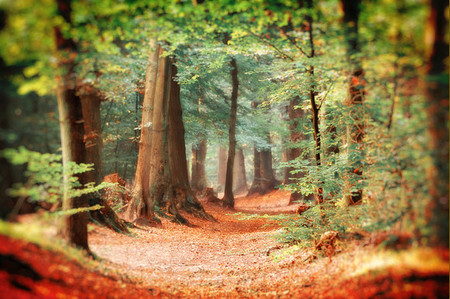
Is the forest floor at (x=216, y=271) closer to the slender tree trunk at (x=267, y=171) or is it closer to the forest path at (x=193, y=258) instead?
the forest path at (x=193, y=258)

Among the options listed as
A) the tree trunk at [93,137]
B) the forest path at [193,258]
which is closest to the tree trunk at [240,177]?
the forest path at [193,258]

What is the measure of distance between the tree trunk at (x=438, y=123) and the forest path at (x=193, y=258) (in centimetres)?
313

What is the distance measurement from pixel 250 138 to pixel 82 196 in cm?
1741

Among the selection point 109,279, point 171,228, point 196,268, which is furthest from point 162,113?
point 109,279

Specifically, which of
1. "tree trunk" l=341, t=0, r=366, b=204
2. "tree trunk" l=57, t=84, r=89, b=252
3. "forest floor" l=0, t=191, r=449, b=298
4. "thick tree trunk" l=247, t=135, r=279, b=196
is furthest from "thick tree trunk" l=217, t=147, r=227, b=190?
"tree trunk" l=57, t=84, r=89, b=252

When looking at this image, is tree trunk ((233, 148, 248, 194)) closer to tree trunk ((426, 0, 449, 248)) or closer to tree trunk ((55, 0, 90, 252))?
tree trunk ((55, 0, 90, 252))

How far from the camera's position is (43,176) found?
450 cm

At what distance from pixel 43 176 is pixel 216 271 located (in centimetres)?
462

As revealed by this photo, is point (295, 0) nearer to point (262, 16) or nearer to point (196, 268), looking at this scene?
point (262, 16)

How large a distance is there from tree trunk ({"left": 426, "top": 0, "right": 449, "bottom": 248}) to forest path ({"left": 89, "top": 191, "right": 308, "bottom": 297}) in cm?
313

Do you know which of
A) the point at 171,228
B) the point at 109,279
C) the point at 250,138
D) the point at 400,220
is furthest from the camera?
the point at 250,138

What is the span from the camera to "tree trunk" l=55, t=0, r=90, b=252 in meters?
4.58

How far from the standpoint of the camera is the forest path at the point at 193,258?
19.1 feet

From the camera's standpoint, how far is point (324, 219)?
24.3ft
